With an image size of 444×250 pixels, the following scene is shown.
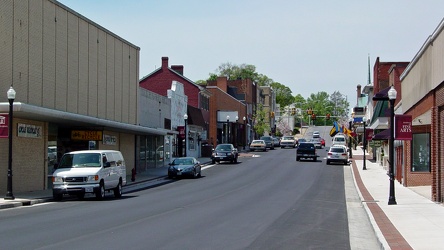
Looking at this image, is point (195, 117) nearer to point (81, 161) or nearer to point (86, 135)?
point (86, 135)

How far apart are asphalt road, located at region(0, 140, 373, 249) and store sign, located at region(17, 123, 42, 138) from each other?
5122 millimetres

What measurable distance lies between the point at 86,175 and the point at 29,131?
639cm

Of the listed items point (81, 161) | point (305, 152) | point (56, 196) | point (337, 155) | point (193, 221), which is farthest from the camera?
point (305, 152)

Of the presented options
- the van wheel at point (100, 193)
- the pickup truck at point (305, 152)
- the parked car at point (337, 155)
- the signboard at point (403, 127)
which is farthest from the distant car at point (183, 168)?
the signboard at point (403, 127)

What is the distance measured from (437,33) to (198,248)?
12.8 metres

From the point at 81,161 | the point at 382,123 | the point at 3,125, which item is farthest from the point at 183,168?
the point at 3,125

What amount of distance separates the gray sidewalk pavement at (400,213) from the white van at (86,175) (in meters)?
1.29

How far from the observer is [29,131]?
30.5m

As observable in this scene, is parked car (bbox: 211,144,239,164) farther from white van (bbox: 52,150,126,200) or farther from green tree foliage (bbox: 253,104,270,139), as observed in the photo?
green tree foliage (bbox: 253,104,270,139)

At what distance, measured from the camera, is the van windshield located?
87.2 ft

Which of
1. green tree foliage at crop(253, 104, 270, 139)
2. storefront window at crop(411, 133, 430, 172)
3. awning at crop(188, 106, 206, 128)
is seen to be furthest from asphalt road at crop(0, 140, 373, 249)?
green tree foliage at crop(253, 104, 270, 139)


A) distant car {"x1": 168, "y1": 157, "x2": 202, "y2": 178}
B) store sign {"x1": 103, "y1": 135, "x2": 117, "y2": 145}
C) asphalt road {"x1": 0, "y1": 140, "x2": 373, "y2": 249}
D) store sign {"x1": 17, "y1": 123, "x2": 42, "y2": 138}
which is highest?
store sign {"x1": 17, "y1": 123, "x2": 42, "y2": 138}

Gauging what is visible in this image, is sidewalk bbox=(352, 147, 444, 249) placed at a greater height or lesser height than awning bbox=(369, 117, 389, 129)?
lesser

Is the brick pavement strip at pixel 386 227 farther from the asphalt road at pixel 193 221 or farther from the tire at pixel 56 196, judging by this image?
the tire at pixel 56 196
